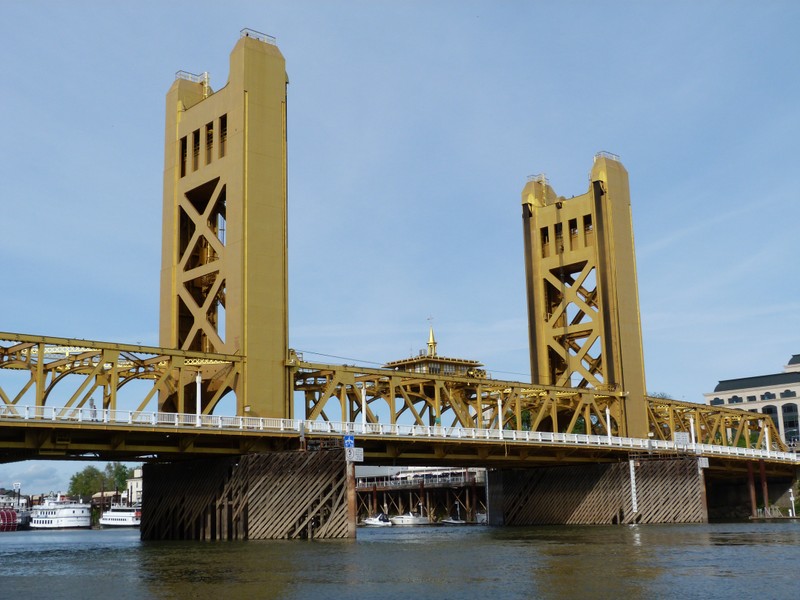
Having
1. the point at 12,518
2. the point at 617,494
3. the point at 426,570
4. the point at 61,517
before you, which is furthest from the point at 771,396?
the point at 426,570

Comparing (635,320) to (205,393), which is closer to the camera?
(205,393)

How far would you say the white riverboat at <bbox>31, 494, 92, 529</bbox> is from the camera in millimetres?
153375

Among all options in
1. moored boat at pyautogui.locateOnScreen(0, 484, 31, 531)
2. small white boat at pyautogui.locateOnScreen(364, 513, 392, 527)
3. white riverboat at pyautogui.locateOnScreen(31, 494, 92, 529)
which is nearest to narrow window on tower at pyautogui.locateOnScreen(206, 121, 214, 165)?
small white boat at pyautogui.locateOnScreen(364, 513, 392, 527)

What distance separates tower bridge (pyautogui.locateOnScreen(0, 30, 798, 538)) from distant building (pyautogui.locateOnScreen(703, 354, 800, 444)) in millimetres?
71660

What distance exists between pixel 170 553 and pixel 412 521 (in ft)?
224

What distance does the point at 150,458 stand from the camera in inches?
2670

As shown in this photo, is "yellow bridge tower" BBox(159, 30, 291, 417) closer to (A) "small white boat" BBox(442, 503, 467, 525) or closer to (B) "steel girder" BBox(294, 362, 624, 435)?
(B) "steel girder" BBox(294, 362, 624, 435)

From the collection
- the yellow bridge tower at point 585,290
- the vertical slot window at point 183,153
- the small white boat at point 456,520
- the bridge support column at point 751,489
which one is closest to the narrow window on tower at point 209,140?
the vertical slot window at point 183,153

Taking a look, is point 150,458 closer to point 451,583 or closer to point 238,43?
point 238,43

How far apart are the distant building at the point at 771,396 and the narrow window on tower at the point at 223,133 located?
126 meters

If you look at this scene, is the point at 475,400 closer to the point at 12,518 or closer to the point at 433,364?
the point at 433,364

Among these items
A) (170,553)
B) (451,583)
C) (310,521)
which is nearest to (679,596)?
(451,583)

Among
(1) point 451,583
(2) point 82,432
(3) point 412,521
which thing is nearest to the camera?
(1) point 451,583

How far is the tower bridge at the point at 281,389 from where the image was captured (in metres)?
60.1
